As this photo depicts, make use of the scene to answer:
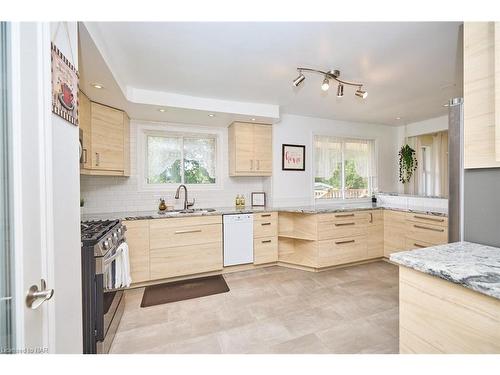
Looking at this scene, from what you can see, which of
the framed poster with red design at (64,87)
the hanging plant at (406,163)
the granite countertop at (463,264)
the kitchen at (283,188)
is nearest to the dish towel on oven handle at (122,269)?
the kitchen at (283,188)

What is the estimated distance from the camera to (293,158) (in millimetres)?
3783

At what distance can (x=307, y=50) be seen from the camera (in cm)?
186

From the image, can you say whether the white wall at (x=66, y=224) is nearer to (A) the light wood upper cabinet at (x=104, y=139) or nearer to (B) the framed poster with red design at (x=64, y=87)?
(B) the framed poster with red design at (x=64, y=87)

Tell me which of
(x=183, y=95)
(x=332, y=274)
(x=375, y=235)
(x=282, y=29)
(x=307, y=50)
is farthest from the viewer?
(x=375, y=235)

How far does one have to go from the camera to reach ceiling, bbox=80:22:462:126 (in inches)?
63.0

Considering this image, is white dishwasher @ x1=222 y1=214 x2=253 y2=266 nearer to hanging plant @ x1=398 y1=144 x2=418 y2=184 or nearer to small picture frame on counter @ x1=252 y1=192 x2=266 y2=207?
small picture frame on counter @ x1=252 y1=192 x2=266 y2=207

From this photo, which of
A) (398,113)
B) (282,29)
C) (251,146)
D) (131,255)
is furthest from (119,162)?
(398,113)

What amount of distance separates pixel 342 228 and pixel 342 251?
33cm

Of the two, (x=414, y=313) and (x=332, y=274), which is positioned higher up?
(x=414, y=313)

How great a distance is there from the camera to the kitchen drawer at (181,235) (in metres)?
2.68

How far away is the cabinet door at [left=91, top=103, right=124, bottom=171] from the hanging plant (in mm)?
4829

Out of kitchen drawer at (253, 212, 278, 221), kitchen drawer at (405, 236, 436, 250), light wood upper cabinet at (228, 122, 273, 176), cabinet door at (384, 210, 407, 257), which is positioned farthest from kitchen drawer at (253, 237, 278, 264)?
kitchen drawer at (405, 236, 436, 250)

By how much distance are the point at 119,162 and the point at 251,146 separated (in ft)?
5.93
